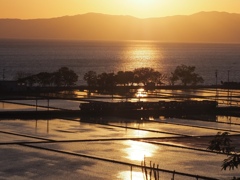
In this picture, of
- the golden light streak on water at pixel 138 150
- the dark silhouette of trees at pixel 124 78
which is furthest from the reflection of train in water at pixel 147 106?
the dark silhouette of trees at pixel 124 78

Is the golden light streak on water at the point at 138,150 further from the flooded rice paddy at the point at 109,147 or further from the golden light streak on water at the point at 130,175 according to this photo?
the golden light streak on water at the point at 130,175

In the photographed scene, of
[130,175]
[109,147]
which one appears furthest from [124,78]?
[130,175]

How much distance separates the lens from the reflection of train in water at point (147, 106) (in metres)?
46.5

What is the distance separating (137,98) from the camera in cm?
5666

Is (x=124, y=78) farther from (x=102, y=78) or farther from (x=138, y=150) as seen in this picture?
(x=138, y=150)

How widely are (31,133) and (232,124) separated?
12316 mm

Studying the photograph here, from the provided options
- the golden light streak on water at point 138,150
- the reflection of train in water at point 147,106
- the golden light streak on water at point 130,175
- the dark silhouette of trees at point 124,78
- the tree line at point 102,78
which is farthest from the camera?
the dark silhouette of trees at point 124,78

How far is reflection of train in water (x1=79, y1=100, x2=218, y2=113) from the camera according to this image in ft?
153

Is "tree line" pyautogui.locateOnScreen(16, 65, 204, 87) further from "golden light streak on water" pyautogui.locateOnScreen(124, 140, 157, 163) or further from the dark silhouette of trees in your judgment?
"golden light streak on water" pyautogui.locateOnScreen(124, 140, 157, 163)

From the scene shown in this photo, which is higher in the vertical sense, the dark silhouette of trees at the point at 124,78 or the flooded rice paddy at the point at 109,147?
the dark silhouette of trees at the point at 124,78

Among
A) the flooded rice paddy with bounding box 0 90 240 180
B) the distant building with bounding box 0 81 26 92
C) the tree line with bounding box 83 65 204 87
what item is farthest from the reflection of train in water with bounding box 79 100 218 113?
the tree line with bounding box 83 65 204 87

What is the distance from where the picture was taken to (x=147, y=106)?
48.3m

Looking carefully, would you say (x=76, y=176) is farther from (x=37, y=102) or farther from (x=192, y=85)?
(x=192, y=85)

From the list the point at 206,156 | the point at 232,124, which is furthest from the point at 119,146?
the point at 232,124
